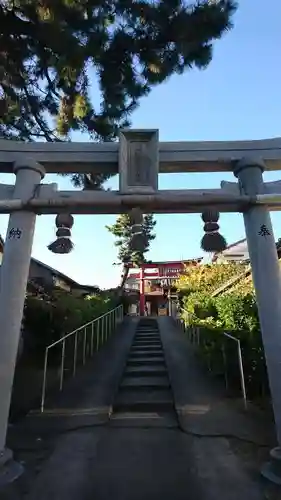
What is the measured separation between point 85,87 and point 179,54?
1870 millimetres

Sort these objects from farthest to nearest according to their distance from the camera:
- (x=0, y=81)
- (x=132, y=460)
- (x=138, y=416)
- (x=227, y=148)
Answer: (x=0, y=81), (x=138, y=416), (x=227, y=148), (x=132, y=460)

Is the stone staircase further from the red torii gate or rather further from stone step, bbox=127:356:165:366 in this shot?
the red torii gate

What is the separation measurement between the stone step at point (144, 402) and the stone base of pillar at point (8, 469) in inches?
94.3

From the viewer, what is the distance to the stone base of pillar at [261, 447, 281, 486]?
354 centimetres

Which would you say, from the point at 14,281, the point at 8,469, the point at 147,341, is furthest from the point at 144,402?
the point at 147,341

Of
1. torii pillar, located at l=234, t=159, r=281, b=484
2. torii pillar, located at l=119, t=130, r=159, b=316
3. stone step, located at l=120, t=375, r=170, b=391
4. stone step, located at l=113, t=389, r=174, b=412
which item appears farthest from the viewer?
stone step, located at l=120, t=375, r=170, b=391

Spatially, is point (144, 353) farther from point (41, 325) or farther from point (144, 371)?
point (41, 325)

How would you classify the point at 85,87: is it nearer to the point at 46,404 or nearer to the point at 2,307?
the point at 2,307

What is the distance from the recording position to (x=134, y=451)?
4.35 meters

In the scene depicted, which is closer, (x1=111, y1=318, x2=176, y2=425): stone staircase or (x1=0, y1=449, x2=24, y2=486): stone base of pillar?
(x1=0, y1=449, x2=24, y2=486): stone base of pillar

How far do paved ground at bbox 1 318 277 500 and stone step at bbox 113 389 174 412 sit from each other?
0.14m

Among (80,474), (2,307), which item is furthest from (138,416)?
(2,307)

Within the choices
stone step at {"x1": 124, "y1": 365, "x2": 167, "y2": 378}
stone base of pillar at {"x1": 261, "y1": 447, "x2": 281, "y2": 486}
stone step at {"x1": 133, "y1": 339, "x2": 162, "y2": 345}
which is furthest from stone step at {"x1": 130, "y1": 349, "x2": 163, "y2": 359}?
stone base of pillar at {"x1": 261, "y1": 447, "x2": 281, "y2": 486}

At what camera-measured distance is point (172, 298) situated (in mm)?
24047
